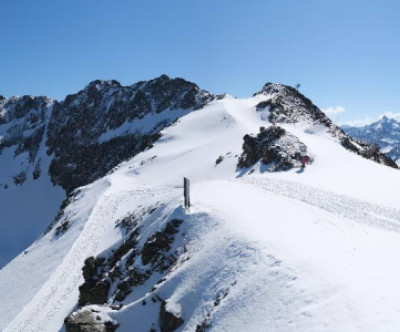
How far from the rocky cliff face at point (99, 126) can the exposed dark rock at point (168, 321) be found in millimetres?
75817

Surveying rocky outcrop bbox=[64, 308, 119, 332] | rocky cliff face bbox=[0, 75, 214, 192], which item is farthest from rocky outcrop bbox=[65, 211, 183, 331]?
rocky cliff face bbox=[0, 75, 214, 192]

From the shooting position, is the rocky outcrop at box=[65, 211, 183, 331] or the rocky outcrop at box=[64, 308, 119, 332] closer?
the rocky outcrop at box=[64, 308, 119, 332]

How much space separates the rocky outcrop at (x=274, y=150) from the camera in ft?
101

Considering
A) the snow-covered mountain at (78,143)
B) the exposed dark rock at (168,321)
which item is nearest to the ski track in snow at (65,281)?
the exposed dark rock at (168,321)

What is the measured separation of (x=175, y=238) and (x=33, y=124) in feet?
525

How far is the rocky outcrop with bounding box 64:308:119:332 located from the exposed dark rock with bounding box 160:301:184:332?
251 centimetres

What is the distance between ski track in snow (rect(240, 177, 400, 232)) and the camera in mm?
17562

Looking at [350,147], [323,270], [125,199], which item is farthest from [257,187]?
[350,147]

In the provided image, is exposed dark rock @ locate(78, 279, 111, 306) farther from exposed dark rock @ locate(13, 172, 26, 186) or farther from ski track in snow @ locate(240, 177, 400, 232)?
exposed dark rock @ locate(13, 172, 26, 186)

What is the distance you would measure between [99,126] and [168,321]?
4468 inches

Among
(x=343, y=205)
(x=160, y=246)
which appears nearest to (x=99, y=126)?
(x=160, y=246)

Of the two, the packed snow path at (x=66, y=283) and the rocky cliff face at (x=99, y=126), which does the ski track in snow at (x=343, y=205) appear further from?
the rocky cliff face at (x=99, y=126)

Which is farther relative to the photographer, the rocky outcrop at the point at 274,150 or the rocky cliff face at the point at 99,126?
the rocky cliff face at the point at 99,126

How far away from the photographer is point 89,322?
14.3 m
